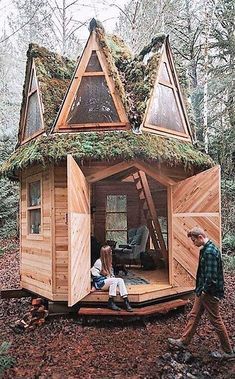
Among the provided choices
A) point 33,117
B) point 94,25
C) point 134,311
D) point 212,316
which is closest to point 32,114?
point 33,117

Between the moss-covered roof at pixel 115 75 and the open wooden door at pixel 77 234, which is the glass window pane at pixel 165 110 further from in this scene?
the open wooden door at pixel 77 234

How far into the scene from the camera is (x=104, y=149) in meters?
6.35

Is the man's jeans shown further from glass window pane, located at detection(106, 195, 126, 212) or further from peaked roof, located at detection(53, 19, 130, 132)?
glass window pane, located at detection(106, 195, 126, 212)

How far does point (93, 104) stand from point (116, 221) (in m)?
5.48

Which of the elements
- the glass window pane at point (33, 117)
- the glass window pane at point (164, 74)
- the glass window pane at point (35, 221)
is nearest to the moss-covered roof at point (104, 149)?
the glass window pane at point (33, 117)

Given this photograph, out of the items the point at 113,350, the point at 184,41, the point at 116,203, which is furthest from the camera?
the point at 184,41

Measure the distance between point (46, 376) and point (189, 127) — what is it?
5821mm

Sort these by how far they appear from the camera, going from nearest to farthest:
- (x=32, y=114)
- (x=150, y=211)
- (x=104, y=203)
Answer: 1. (x=32, y=114)
2. (x=150, y=211)
3. (x=104, y=203)

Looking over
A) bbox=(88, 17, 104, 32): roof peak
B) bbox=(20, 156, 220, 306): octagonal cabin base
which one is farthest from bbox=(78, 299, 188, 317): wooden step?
bbox=(88, 17, 104, 32): roof peak

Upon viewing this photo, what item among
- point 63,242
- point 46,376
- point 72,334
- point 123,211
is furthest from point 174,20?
point 46,376

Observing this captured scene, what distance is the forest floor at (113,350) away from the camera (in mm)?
4695

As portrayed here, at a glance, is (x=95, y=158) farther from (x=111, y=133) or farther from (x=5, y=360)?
(x=5, y=360)

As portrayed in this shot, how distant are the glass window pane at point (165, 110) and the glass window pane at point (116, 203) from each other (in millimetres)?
4303

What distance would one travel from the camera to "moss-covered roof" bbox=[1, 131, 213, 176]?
632cm
